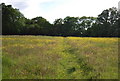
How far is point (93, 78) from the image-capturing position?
367 inches

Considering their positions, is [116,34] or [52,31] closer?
[116,34]

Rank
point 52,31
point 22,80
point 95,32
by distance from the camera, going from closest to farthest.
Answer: point 22,80
point 95,32
point 52,31

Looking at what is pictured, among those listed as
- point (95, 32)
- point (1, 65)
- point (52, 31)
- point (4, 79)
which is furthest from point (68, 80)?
point (52, 31)

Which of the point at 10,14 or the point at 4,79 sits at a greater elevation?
the point at 10,14

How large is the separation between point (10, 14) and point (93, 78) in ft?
213

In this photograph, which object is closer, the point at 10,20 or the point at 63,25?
the point at 10,20

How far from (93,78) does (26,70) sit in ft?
13.0

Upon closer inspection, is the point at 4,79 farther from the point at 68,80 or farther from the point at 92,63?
the point at 92,63

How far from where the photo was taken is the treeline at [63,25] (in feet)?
228

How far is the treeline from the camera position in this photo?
6956cm

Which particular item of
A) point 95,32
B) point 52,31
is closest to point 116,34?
point 95,32

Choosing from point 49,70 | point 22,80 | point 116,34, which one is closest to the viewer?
point 22,80

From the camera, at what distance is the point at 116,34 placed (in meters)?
69.2

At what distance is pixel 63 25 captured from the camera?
9138cm
